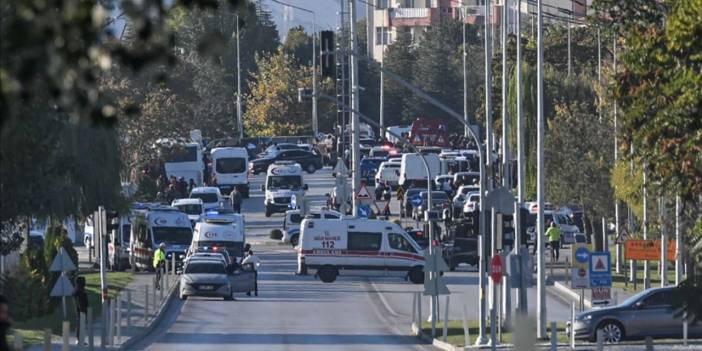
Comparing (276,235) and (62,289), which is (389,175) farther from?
(62,289)

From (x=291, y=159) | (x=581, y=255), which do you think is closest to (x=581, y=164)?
(x=581, y=255)

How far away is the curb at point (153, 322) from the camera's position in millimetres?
36537

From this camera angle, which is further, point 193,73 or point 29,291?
point 193,73

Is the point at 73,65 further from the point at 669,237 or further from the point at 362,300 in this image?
the point at 362,300

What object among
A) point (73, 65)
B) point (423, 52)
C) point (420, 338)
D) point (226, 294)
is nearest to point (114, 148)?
point (226, 294)

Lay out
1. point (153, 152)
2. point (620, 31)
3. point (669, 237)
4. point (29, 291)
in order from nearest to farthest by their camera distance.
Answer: point (620, 31)
point (29, 291)
point (669, 237)
point (153, 152)

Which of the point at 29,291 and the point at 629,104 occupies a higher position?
the point at 629,104

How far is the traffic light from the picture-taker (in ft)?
121

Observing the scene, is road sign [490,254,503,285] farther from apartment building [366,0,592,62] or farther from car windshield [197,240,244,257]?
apartment building [366,0,592,62]

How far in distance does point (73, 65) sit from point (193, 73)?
117269 mm

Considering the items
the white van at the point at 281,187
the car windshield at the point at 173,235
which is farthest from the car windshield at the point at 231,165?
the car windshield at the point at 173,235

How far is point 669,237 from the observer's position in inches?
1743

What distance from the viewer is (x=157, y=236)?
61094mm

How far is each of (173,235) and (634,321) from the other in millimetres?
27950
